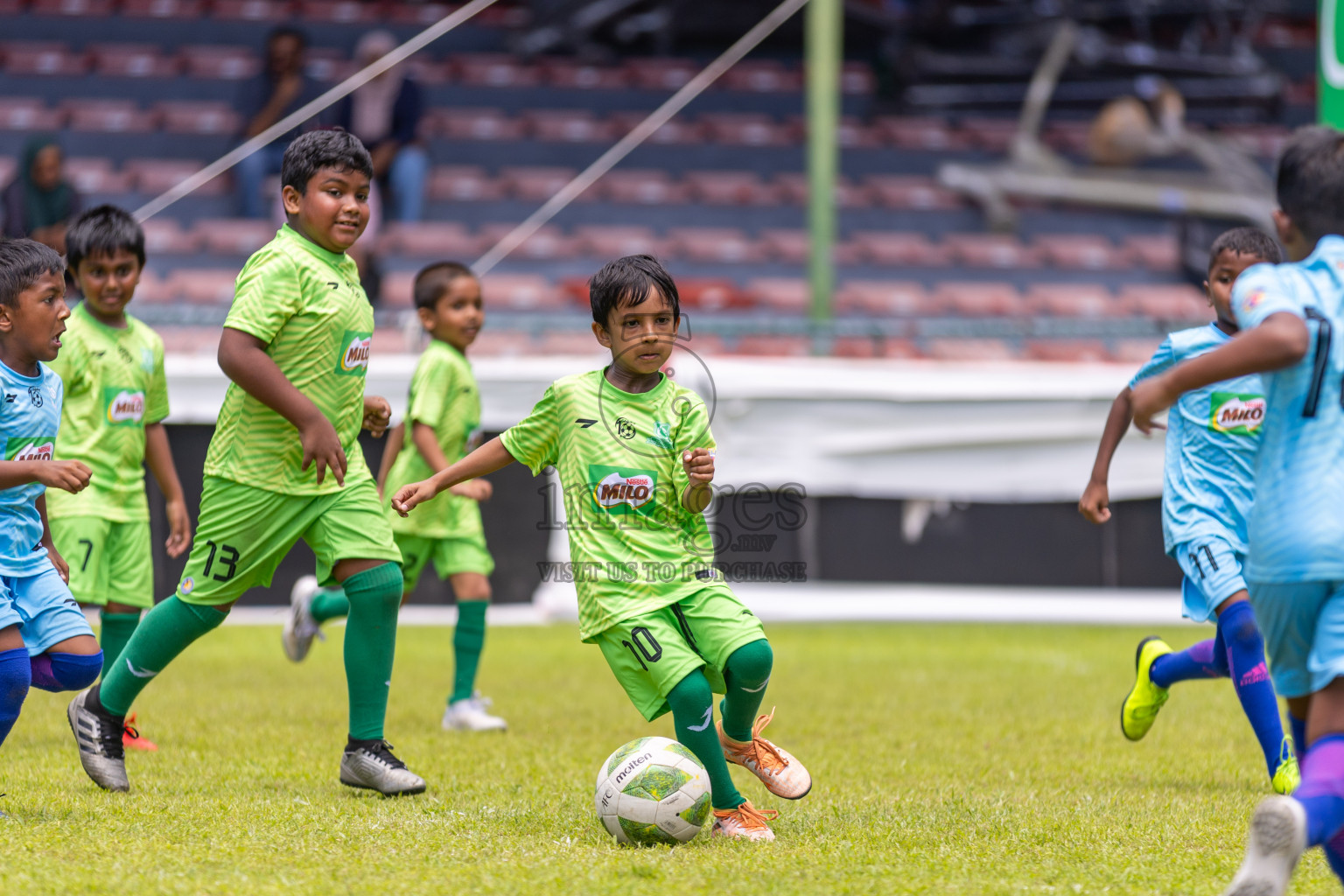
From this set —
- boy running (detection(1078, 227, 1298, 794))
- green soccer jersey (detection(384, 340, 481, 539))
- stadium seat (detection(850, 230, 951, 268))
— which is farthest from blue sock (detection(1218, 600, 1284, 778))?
stadium seat (detection(850, 230, 951, 268))

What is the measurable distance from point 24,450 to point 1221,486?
3.75 metres

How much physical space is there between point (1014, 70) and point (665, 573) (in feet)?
51.1

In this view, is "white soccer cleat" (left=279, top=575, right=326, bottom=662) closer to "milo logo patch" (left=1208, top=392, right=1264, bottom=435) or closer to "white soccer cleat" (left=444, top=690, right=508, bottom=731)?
"white soccer cleat" (left=444, top=690, right=508, bottom=731)

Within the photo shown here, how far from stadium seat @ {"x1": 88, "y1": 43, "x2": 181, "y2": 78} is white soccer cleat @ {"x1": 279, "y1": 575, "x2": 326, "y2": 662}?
11.5 meters

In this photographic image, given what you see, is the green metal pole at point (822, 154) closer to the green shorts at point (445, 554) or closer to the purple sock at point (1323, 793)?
the green shorts at point (445, 554)

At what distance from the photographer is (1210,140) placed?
16.8 meters

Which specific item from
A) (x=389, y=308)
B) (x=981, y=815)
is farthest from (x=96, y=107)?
(x=981, y=815)

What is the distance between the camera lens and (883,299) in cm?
1405

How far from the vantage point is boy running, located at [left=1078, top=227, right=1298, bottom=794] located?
4.36 m

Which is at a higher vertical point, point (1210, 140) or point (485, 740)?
point (1210, 140)

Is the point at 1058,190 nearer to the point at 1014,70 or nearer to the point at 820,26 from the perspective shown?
the point at 1014,70

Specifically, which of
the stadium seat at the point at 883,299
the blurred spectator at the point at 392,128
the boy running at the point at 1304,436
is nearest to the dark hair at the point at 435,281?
the boy running at the point at 1304,436

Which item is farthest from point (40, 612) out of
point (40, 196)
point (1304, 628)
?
point (40, 196)

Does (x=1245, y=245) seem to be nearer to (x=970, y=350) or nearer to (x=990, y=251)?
(x=970, y=350)
